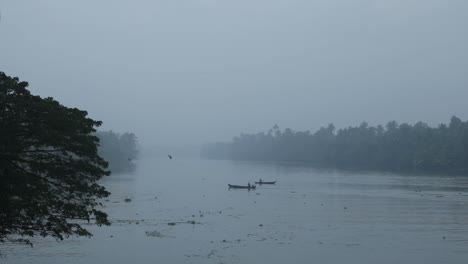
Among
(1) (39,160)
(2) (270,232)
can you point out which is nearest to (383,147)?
(2) (270,232)

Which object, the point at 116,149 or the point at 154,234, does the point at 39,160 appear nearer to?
the point at 154,234

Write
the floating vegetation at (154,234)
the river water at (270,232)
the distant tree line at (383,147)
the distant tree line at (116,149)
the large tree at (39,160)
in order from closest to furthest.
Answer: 1. the large tree at (39,160)
2. the river water at (270,232)
3. the floating vegetation at (154,234)
4. the distant tree line at (383,147)
5. the distant tree line at (116,149)

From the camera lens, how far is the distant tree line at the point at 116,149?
360 feet

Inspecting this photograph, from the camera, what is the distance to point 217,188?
2254 inches

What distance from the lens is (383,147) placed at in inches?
4579

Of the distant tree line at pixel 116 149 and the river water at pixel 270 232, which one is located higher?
the distant tree line at pixel 116 149

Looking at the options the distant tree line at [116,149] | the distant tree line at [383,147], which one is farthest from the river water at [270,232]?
the distant tree line at [116,149]

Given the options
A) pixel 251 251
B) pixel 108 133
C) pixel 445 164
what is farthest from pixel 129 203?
pixel 108 133

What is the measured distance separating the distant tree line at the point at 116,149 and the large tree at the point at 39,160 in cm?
8598

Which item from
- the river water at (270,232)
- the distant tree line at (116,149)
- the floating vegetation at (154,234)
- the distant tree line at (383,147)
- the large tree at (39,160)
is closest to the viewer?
the large tree at (39,160)

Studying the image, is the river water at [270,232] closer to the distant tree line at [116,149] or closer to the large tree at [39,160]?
the large tree at [39,160]

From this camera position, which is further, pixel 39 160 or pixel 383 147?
pixel 383 147

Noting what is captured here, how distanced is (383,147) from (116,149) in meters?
64.7

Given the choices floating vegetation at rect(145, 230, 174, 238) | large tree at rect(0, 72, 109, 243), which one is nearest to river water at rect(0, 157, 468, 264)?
floating vegetation at rect(145, 230, 174, 238)
